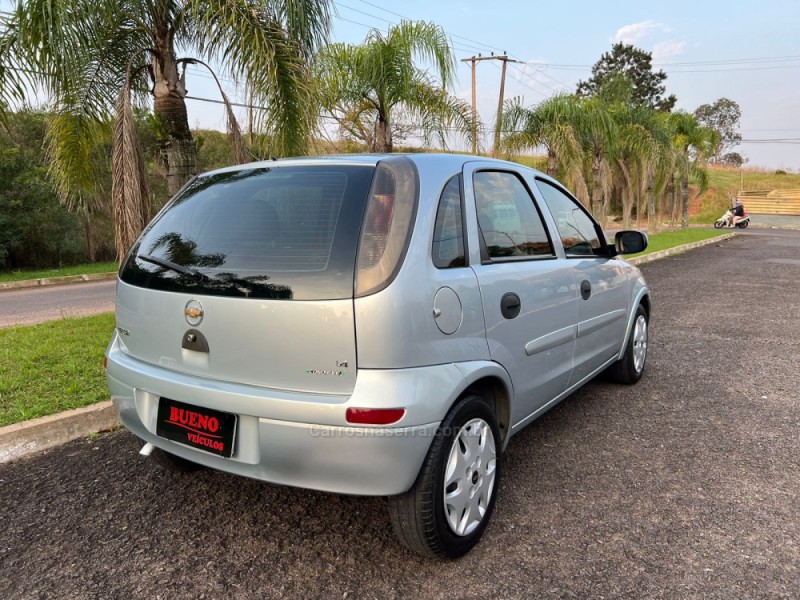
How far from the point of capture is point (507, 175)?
2979mm

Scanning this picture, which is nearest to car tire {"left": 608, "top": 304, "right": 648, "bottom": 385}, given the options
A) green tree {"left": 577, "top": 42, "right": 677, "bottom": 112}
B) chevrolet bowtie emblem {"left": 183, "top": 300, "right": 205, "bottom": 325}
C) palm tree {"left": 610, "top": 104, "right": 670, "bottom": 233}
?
chevrolet bowtie emblem {"left": 183, "top": 300, "right": 205, "bottom": 325}

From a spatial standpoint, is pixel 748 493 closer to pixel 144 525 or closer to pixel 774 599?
pixel 774 599

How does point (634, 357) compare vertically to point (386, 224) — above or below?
below

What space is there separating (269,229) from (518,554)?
1.71 metres

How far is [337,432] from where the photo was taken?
1.95 metres

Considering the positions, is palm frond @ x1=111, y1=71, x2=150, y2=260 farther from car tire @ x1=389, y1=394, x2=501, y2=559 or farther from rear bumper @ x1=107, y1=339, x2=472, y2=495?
car tire @ x1=389, y1=394, x2=501, y2=559

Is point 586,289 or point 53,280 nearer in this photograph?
point 586,289

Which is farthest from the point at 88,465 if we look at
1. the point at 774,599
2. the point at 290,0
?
the point at 290,0

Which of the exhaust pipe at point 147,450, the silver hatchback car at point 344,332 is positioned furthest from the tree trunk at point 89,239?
the silver hatchback car at point 344,332

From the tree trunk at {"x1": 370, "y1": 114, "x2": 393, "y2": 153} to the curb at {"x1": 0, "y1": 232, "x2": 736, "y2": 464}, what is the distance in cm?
761

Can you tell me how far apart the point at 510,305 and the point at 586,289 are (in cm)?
101

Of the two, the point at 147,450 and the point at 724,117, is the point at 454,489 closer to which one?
the point at 147,450

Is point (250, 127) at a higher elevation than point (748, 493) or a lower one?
higher

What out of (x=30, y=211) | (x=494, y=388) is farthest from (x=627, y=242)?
(x=30, y=211)
